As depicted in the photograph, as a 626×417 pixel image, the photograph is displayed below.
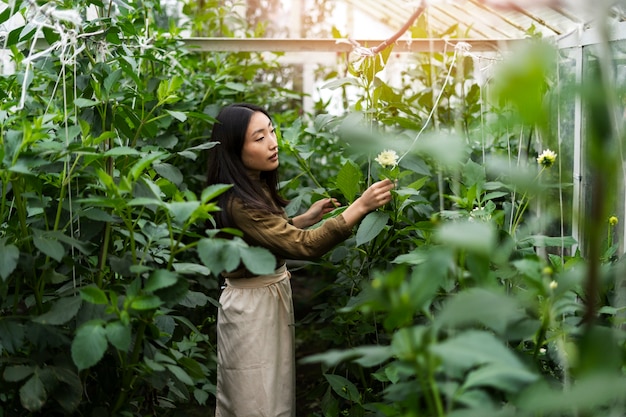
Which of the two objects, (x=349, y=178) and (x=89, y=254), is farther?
(x=349, y=178)

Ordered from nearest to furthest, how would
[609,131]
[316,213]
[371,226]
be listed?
[609,131], [371,226], [316,213]

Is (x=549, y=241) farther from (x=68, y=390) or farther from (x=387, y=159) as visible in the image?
(x=68, y=390)

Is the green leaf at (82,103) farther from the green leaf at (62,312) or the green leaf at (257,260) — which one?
the green leaf at (257,260)

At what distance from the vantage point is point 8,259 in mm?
1477

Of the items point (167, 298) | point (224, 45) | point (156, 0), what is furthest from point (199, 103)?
point (167, 298)

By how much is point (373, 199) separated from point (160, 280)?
Answer: 2.81ft

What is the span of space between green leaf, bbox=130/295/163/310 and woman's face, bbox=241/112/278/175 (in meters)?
1.05

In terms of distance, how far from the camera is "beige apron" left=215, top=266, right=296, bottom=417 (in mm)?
2387

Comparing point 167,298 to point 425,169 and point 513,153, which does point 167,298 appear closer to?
point 425,169

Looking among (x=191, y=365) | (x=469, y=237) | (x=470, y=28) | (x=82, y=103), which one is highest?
(x=470, y=28)

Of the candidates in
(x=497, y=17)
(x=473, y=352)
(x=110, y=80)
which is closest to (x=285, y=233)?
(x=110, y=80)

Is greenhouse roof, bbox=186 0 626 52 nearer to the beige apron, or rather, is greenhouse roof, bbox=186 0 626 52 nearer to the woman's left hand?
the woman's left hand

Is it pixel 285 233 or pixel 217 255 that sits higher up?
Result: pixel 217 255

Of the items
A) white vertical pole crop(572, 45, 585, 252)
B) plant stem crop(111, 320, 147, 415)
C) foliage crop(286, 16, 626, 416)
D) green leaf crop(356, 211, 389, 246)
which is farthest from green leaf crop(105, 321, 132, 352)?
white vertical pole crop(572, 45, 585, 252)
